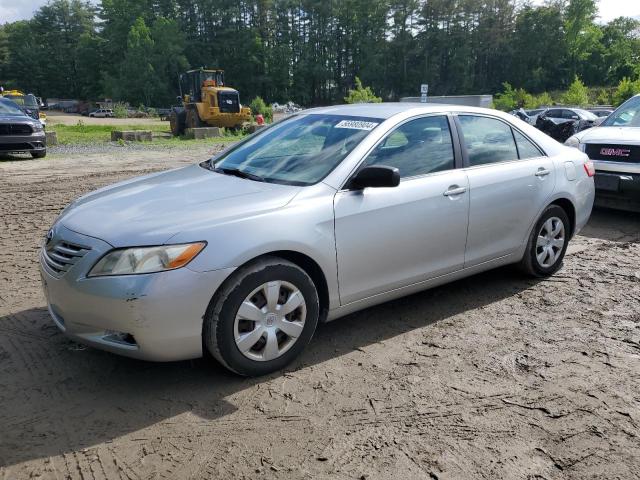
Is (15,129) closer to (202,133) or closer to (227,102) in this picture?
(202,133)

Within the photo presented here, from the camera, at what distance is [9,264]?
18.3 ft

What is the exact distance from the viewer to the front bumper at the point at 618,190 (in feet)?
23.1

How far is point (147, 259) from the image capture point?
2.92m

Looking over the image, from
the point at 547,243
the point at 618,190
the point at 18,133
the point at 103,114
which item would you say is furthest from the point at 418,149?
the point at 103,114

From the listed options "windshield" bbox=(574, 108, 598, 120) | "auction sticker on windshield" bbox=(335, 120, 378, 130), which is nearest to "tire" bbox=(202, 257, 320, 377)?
"auction sticker on windshield" bbox=(335, 120, 378, 130)

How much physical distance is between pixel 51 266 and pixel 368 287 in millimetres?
1989

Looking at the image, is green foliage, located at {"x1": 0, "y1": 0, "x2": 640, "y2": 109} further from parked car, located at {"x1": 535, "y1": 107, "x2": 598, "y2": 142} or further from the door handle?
the door handle

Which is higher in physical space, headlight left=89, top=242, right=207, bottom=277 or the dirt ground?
headlight left=89, top=242, right=207, bottom=277

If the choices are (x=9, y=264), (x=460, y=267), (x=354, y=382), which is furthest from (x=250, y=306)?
Answer: (x=9, y=264)

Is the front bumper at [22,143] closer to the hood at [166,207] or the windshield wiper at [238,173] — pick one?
the hood at [166,207]

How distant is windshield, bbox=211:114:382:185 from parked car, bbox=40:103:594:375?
0.01 metres

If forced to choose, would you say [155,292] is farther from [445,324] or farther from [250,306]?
[445,324]

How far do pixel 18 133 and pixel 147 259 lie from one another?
44.0ft

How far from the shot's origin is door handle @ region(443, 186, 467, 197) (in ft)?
13.2
